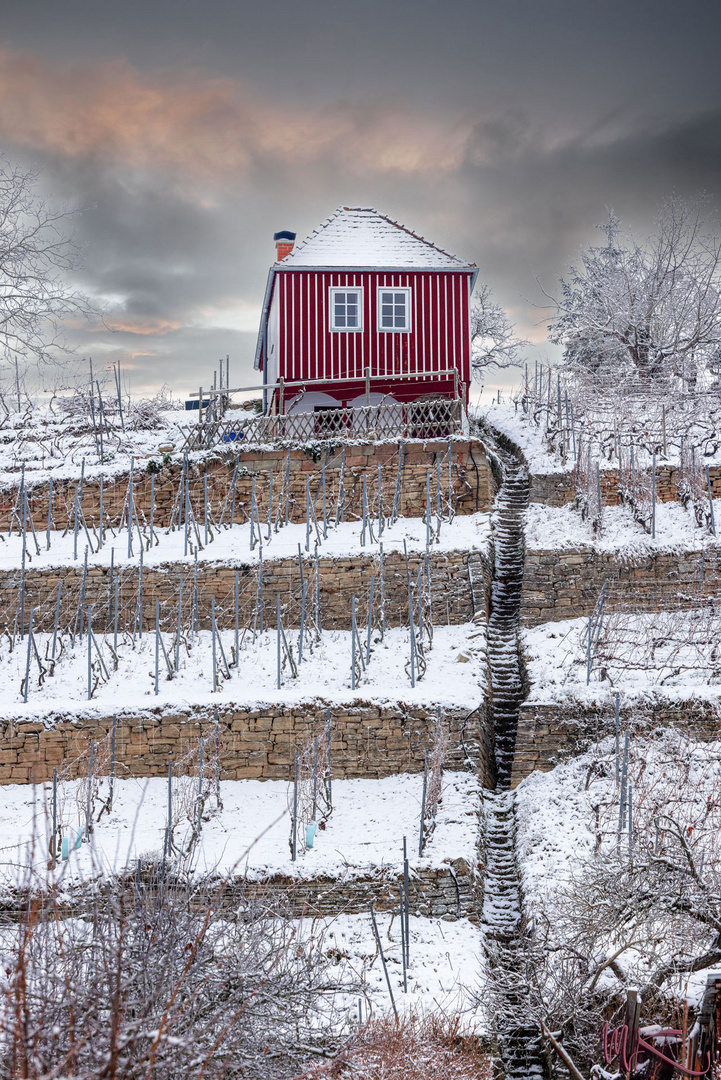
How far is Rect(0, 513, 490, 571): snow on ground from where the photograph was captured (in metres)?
14.8

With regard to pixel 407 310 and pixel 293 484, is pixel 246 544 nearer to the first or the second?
pixel 293 484

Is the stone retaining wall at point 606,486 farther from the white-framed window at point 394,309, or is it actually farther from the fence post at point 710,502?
the white-framed window at point 394,309

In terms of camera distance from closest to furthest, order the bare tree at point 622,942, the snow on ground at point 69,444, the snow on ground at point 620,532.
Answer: the bare tree at point 622,942
the snow on ground at point 620,532
the snow on ground at point 69,444

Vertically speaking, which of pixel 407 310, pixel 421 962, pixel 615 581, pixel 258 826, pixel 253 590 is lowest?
pixel 421 962

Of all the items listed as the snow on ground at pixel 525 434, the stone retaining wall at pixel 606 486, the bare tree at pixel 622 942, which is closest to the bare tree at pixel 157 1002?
the bare tree at pixel 622 942

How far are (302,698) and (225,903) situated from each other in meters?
3.07

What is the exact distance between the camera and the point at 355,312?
20.2 meters

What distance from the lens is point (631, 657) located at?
1218 centimetres

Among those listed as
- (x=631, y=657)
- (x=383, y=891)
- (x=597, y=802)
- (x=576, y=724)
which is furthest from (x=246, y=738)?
(x=631, y=657)

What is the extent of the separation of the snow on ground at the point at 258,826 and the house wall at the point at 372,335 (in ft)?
35.9

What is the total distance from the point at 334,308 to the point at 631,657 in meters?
11.6

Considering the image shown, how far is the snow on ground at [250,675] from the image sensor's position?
11.9 m

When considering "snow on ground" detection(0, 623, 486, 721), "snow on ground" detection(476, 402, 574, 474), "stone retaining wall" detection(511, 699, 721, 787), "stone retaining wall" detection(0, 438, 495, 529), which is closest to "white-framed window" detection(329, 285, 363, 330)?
"stone retaining wall" detection(0, 438, 495, 529)

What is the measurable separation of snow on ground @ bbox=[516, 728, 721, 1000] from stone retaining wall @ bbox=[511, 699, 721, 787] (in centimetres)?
15
